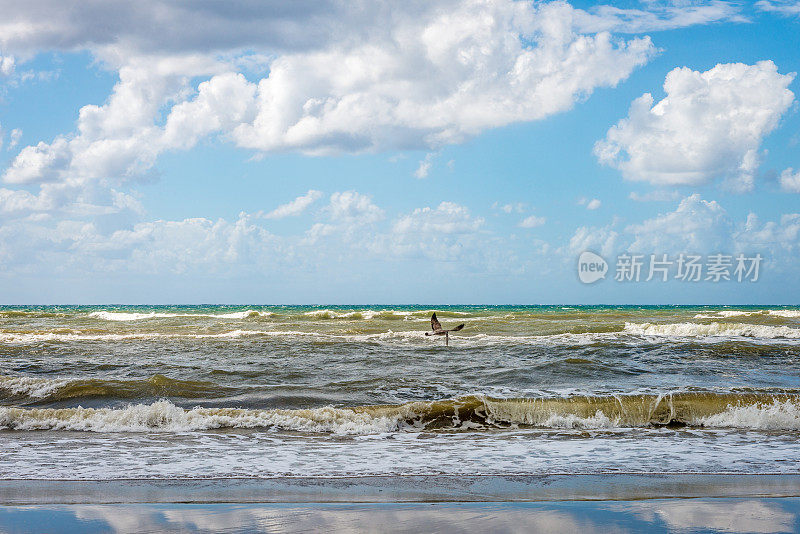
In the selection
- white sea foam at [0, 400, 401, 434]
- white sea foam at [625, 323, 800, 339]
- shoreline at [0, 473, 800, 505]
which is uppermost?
white sea foam at [625, 323, 800, 339]

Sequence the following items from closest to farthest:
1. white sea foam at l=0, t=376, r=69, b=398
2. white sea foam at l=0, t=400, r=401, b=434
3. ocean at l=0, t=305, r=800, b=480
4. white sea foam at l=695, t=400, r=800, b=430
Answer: ocean at l=0, t=305, r=800, b=480
white sea foam at l=0, t=400, r=401, b=434
white sea foam at l=695, t=400, r=800, b=430
white sea foam at l=0, t=376, r=69, b=398

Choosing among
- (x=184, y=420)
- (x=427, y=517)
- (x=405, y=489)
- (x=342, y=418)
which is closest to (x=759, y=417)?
(x=342, y=418)

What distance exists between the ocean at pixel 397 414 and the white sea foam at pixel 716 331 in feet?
20.1

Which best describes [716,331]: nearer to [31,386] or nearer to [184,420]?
[184,420]

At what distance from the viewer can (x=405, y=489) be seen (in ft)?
18.1

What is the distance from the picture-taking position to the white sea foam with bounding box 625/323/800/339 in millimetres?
22203

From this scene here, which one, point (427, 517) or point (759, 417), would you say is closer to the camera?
point (427, 517)

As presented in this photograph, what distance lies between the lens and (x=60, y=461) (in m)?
6.59

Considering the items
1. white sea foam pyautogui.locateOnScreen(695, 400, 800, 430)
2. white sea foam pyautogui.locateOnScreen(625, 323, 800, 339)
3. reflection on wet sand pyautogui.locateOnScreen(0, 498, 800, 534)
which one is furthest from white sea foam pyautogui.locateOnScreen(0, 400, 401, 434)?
white sea foam pyautogui.locateOnScreen(625, 323, 800, 339)

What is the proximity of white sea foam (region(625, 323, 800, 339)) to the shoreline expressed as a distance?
17.4 meters

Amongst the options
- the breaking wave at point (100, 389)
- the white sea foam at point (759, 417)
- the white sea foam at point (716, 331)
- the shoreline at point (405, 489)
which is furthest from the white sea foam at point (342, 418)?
the white sea foam at point (716, 331)

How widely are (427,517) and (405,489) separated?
897mm

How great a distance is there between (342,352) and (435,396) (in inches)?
271

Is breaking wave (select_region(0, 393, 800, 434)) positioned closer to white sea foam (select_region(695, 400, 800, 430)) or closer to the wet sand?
white sea foam (select_region(695, 400, 800, 430))
